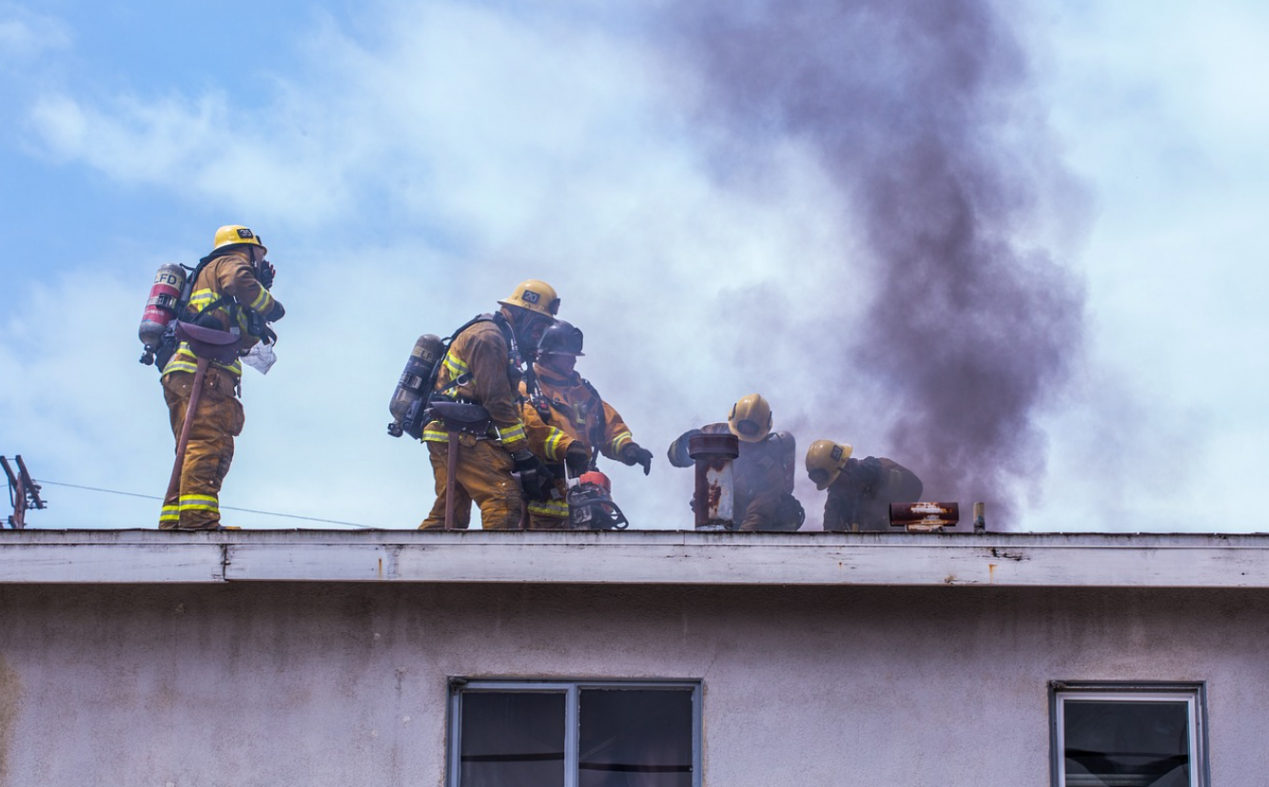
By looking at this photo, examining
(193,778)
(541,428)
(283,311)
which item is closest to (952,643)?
(193,778)

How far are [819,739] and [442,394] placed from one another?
11.7 feet

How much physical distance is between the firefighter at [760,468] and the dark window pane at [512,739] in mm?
4542

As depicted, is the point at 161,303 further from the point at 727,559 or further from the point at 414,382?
the point at 727,559

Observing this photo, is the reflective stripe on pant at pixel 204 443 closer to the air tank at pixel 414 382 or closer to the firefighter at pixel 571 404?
the air tank at pixel 414 382

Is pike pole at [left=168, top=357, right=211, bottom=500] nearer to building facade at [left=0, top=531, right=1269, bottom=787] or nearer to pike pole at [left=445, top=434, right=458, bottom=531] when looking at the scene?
pike pole at [left=445, top=434, right=458, bottom=531]

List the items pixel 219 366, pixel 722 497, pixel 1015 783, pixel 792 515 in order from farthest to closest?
pixel 792 515
pixel 219 366
pixel 722 497
pixel 1015 783

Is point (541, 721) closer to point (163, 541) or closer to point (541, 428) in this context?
point (163, 541)

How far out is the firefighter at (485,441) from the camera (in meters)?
8.20

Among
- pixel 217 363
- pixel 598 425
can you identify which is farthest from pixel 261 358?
pixel 598 425

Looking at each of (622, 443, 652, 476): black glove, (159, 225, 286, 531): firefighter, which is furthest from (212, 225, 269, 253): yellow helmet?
(622, 443, 652, 476): black glove

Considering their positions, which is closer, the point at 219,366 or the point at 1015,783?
the point at 1015,783

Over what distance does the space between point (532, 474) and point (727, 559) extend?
3.08 m

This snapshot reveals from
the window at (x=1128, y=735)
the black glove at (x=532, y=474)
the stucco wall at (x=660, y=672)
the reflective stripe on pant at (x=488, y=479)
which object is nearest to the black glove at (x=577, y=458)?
the black glove at (x=532, y=474)

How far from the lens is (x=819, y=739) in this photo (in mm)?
5520
